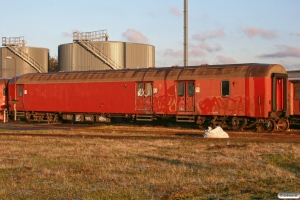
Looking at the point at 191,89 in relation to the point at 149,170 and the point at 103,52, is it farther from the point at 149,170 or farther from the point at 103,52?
the point at 103,52

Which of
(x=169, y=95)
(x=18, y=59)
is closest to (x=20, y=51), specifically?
(x=18, y=59)

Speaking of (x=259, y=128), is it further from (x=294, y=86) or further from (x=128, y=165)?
(x=128, y=165)

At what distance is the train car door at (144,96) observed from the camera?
29.4 metres

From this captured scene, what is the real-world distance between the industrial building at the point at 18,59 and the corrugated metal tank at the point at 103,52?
22.0 feet

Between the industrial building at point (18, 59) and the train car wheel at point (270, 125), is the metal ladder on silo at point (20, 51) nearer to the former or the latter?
the industrial building at point (18, 59)

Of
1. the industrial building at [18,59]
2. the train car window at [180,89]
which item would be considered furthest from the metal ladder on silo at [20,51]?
the train car window at [180,89]

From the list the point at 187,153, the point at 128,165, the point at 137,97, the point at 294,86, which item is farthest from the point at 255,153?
the point at 137,97

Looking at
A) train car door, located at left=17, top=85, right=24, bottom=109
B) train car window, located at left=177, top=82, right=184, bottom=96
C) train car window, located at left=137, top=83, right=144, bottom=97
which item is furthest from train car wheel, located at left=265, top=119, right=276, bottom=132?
train car door, located at left=17, top=85, right=24, bottom=109

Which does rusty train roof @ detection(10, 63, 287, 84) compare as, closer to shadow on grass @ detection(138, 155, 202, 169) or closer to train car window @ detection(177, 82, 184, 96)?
train car window @ detection(177, 82, 184, 96)

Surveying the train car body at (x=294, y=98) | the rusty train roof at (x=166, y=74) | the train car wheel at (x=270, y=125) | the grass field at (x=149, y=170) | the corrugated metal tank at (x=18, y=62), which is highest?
the corrugated metal tank at (x=18, y=62)

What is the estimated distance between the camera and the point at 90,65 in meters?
50.2

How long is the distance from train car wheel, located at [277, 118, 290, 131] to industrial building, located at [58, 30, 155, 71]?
26.6 meters

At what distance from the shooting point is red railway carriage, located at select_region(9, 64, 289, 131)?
25.6 m

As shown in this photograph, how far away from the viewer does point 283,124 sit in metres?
26.3
